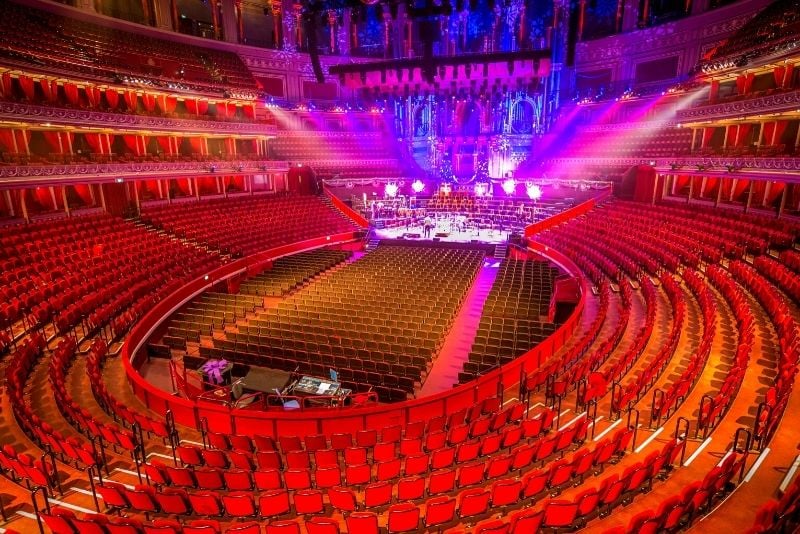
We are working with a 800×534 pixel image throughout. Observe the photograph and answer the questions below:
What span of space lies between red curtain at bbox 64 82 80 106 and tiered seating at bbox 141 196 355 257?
216 inches

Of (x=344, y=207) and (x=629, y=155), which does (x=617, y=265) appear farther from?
(x=344, y=207)

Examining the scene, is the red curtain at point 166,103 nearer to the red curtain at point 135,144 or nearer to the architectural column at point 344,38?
the red curtain at point 135,144

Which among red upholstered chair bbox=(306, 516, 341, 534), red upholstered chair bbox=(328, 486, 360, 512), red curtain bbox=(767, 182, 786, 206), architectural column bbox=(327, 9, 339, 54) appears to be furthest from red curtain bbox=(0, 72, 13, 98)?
red curtain bbox=(767, 182, 786, 206)

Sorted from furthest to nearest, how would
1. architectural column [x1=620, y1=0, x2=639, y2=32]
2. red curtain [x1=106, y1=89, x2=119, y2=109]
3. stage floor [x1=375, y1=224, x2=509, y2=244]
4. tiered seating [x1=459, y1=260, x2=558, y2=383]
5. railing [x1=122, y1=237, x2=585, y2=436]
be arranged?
architectural column [x1=620, y1=0, x2=639, y2=32]
stage floor [x1=375, y1=224, x2=509, y2=244]
red curtain [x1=106, y1=89, x2=119, y2=109]
tiered seating [x1=459, y1=260, x2=558, y2=383]
railing [x1=122, y1=237, x2=585, y2=436]

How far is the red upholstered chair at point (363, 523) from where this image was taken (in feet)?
14.3

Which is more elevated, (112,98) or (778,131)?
(112,98)

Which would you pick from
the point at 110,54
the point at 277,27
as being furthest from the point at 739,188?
the point at 110,54

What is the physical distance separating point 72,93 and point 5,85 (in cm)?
274

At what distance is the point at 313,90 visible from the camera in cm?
3172

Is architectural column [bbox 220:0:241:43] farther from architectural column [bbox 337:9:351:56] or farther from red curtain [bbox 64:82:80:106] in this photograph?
red curtain [bbox 64:82:80:106]

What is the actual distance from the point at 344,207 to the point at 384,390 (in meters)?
18.1

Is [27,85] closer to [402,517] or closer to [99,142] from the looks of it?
[99,142]

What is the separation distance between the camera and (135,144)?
2245 centimetres

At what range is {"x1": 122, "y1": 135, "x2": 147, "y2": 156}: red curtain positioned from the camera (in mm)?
22281
